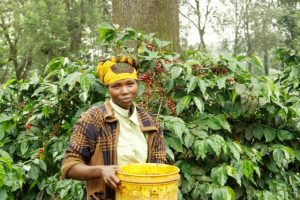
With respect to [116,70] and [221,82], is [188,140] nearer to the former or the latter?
[221,82]

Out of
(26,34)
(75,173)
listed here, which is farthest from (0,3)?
(75,173)

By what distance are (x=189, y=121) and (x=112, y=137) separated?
116 cm

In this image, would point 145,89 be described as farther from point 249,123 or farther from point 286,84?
point 286,84

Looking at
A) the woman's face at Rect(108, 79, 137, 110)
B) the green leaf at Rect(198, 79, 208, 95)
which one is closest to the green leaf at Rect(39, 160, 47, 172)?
the woman's face at Rect(108, 79, 137, 110)

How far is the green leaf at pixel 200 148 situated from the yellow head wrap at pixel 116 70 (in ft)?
2.65

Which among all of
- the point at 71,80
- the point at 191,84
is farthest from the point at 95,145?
the point at 191,84

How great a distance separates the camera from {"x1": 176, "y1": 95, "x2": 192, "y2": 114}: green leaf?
311cm

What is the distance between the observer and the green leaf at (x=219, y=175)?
2.94 metres

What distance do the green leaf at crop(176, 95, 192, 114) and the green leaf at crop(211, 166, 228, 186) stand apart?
472 mm

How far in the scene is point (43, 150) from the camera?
3305 mm

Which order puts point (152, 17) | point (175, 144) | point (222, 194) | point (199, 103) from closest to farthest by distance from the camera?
point (222, 194) → point (175, 144) → point (199, 103) → point (152, 17)

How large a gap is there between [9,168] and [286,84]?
110 inches

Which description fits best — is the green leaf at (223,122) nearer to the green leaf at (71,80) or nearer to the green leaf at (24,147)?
the green leaf at (71,80)

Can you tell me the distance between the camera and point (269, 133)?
11.2ft
